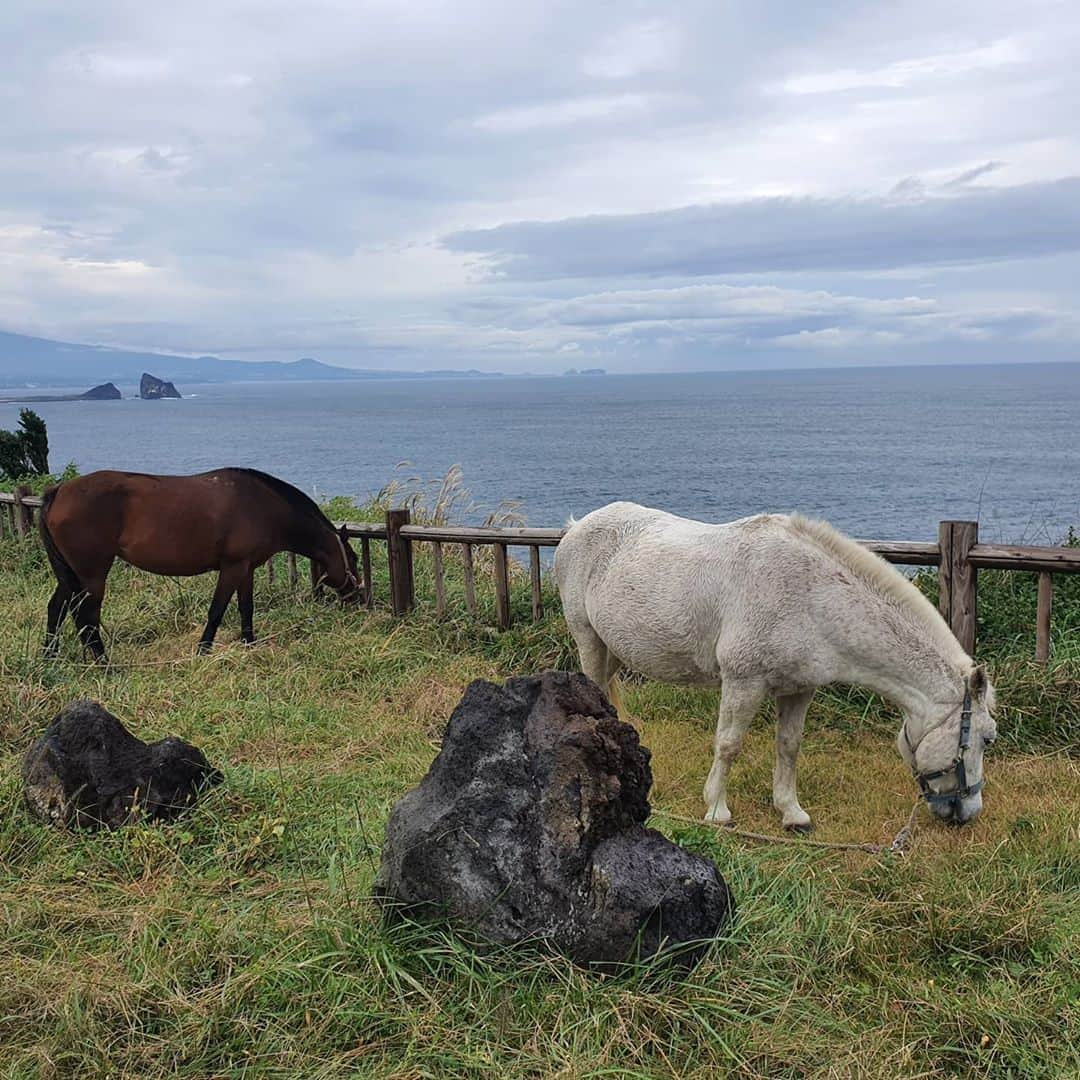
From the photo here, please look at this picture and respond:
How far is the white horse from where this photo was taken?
4742mm

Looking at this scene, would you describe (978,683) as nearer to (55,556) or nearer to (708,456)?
(55,556)

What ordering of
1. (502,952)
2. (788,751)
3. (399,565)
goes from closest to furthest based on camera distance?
(502,952) < (788,751) < (399,565)

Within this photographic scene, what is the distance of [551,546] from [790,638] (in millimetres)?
3349

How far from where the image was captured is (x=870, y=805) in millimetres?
5422

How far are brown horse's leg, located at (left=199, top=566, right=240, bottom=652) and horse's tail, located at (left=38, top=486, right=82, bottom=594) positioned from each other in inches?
42.4

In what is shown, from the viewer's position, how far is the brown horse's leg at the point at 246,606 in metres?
8.34

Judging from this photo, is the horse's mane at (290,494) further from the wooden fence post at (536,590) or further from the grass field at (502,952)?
the grass field at (502,952)

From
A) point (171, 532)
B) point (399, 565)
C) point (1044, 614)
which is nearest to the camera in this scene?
point (1044, 614)

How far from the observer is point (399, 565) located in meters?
9.00

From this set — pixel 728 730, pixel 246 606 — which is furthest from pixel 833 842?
pixel 246 606

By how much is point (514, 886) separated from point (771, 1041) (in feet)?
3.16

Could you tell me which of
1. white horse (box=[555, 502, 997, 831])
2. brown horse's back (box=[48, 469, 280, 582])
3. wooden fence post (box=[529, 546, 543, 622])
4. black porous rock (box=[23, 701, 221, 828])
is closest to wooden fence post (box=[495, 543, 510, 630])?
wooden fence post (box=[529, 546, 543, 622])

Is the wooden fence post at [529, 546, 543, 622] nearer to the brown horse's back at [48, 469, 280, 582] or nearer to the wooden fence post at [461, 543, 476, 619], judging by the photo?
the wooden fence post at [461, 543, 476, 619]

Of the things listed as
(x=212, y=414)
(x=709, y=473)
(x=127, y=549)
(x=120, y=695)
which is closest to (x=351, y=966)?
(x=120, y=695)
